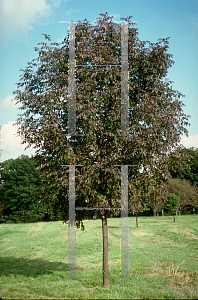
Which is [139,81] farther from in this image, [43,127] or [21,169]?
[21,169]

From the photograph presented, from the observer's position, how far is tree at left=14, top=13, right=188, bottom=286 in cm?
657

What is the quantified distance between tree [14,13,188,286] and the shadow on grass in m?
3.86

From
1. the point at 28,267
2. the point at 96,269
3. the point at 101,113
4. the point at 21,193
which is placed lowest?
the point at 28,267

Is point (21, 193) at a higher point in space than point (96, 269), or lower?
higher

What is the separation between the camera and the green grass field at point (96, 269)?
7309 mm

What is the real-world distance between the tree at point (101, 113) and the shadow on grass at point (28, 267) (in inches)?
152

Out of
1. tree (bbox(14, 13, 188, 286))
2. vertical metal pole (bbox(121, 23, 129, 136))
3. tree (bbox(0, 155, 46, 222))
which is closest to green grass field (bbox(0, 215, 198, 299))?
tree (bbox(14, 13, 188, 286))

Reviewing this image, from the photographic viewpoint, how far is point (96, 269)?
10.6 m

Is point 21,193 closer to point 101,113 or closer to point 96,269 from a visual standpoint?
point 96,269

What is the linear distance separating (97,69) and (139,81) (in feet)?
4.34

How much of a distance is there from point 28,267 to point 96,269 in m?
2.99

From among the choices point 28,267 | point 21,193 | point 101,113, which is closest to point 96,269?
point 28,267

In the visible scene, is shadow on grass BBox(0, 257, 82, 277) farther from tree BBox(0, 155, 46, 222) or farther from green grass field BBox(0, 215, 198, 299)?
tree BBox(0, 155, 46, 222)

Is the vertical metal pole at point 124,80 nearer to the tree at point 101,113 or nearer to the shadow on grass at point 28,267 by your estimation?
the tree at point 101,113
